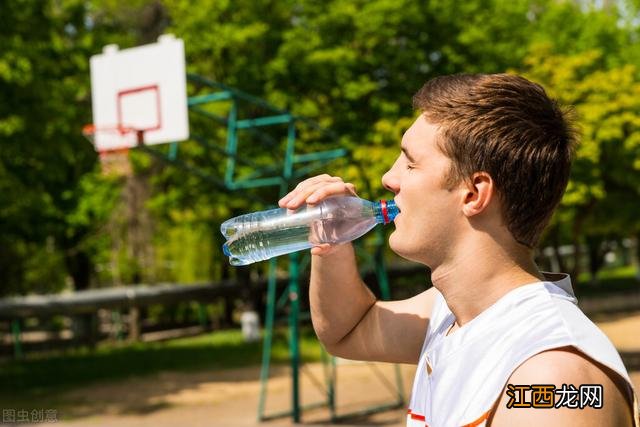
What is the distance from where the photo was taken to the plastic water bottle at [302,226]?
2.25m

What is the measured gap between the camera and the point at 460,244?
6.20ft

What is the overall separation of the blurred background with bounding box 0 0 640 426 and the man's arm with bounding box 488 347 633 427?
9.88 meters

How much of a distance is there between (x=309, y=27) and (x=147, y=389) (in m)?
11.7

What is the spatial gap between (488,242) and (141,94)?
1019cm

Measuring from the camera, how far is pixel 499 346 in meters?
1.72

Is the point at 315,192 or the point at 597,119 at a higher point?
the point at 597,119

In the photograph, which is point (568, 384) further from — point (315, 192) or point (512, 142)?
point (315, 192)

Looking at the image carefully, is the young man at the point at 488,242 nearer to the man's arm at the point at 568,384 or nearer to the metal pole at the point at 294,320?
the man's arm at the point at 568,384

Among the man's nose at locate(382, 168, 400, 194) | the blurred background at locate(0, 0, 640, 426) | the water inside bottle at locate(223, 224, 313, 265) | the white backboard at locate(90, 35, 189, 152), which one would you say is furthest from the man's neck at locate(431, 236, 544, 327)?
the blurred background at locate(0, 0, 640, 426)

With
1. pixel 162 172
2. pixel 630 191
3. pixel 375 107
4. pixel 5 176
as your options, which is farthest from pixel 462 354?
pixel 162 172

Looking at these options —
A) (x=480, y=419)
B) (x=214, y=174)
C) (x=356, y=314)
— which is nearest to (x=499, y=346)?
(x=480, y=419)

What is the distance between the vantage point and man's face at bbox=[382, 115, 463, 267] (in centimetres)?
188

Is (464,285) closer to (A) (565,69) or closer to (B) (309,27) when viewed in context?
(A) (565,69)

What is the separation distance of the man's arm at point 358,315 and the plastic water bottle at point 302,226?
0.20 feet
